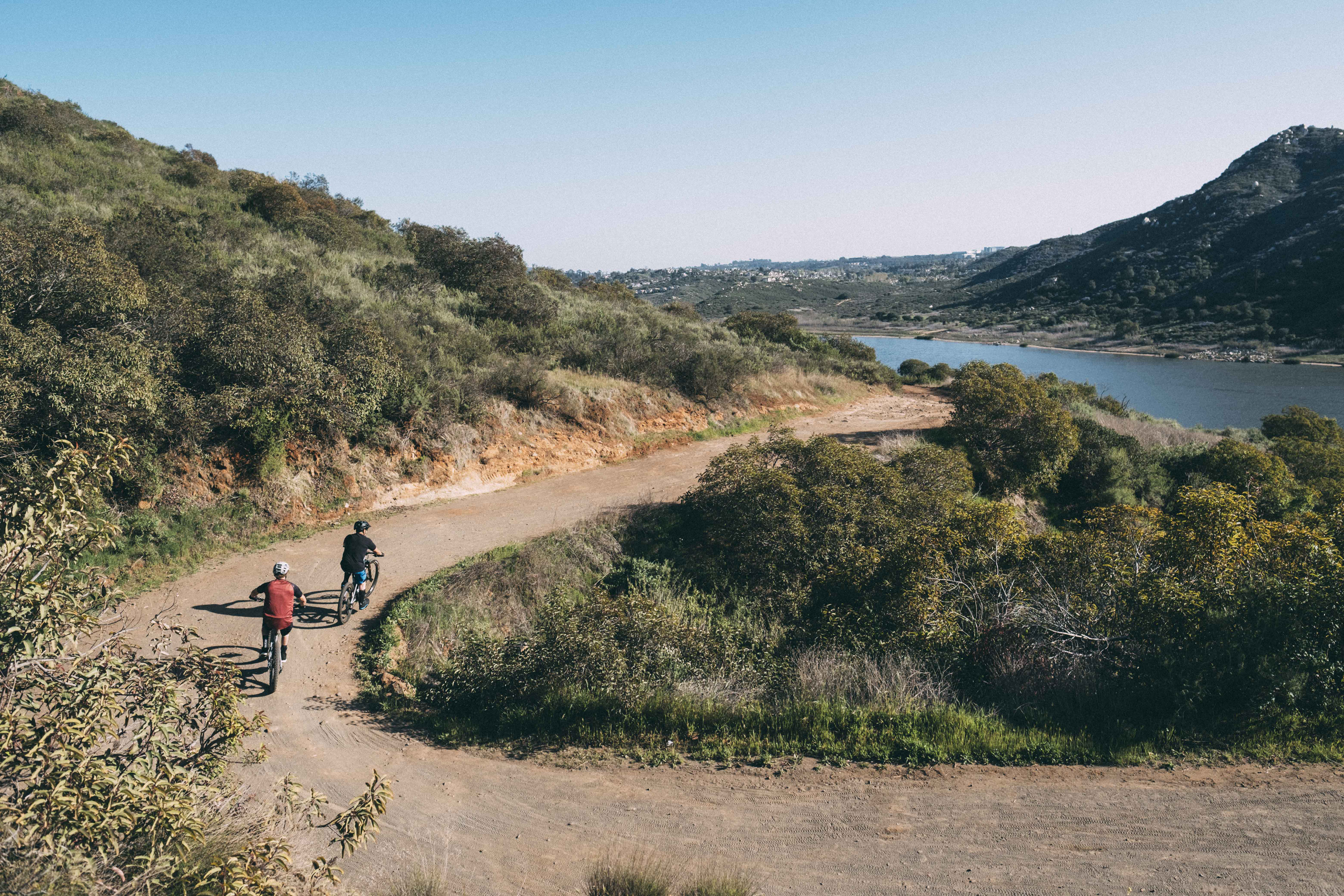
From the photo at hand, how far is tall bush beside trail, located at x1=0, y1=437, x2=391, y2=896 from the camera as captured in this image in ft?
9.88

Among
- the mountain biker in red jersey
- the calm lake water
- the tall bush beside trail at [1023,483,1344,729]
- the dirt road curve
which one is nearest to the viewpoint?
the dirt road curve

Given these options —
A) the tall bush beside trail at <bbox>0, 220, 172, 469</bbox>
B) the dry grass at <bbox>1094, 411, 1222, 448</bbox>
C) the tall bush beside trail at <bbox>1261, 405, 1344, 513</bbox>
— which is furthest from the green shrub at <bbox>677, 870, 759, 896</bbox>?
the dry grass at <bbox>1094, 411, 1222, 448</bbox>

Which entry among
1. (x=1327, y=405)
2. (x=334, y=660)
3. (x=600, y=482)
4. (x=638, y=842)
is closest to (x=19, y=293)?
(x=334, y=660)

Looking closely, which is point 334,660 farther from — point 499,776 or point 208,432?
point 208,432

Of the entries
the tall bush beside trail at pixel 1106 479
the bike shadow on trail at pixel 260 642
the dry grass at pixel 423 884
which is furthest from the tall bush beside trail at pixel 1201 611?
the tall bush beside trail at pixel 1106 479

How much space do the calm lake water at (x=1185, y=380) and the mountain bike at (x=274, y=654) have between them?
3371 centimetres

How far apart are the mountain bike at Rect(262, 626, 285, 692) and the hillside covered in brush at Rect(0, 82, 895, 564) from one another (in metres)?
3.04

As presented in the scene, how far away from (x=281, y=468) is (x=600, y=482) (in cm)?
675

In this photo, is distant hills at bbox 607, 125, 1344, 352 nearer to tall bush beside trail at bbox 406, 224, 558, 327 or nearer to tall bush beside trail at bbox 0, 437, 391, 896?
tall bush beside trail at bbox 406, 224, 558, 327

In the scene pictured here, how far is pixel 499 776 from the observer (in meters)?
6.75

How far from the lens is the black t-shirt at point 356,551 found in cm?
952

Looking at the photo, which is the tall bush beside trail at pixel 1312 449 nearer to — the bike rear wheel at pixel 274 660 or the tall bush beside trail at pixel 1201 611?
the tall bush beside trail at pixel 1201 611

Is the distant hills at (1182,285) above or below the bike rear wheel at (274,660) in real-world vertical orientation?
above

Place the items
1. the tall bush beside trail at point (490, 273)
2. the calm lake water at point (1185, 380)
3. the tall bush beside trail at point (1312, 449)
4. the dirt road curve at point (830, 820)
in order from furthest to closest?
the calm lake water at point (1185, 380) < the tall bush beside trail at point (490, 273) < the tall bush beside trail at point (1312, 449) < the dirt road curve at point (830, 820)
